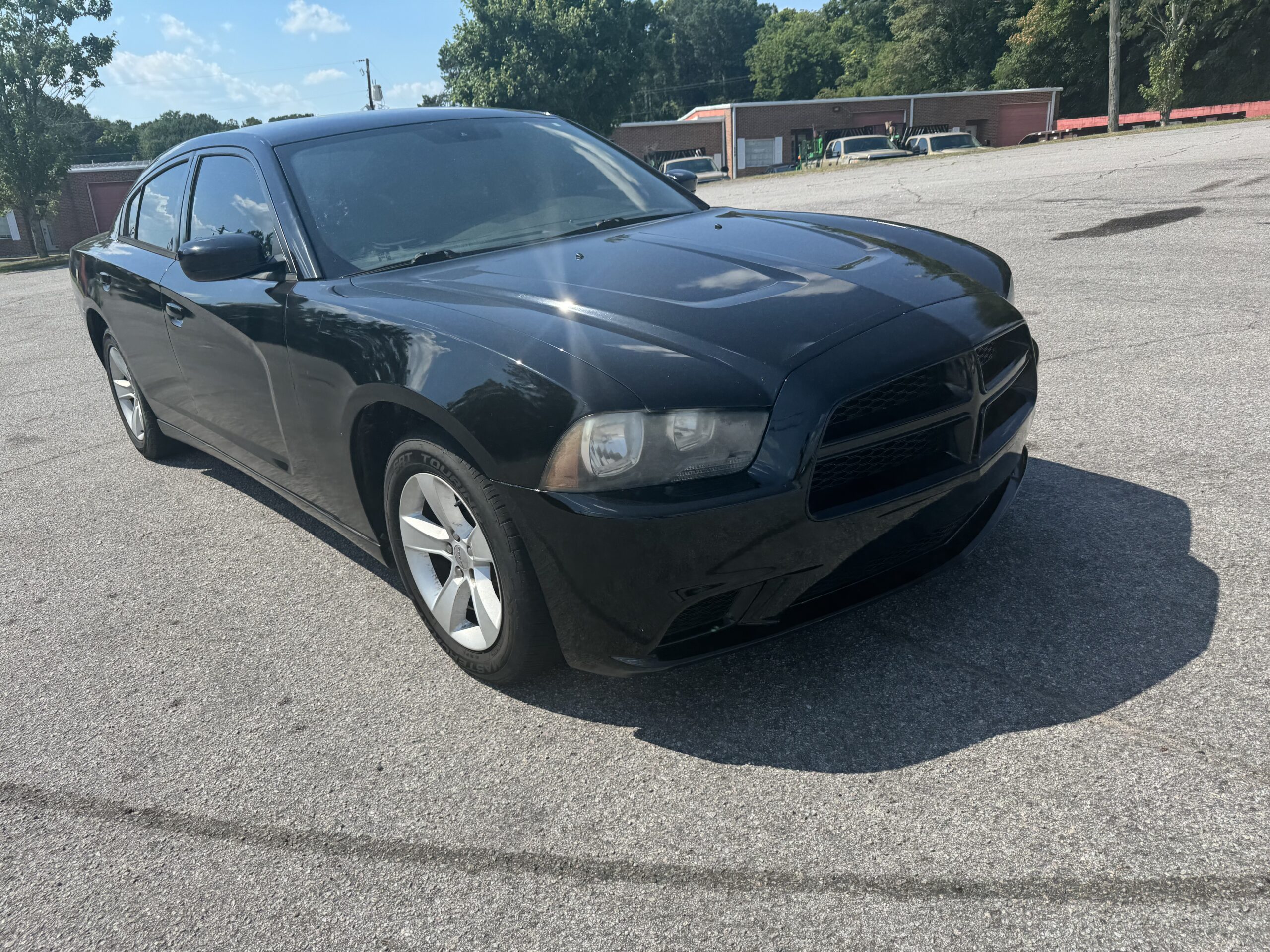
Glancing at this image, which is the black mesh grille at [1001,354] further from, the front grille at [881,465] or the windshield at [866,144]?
the windshield at [866,144]

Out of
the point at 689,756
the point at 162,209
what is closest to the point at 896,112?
the point at 162,209

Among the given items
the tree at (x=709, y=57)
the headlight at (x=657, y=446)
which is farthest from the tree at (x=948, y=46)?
the headlight at (x=657, y=446)

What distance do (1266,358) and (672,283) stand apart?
12.8ft

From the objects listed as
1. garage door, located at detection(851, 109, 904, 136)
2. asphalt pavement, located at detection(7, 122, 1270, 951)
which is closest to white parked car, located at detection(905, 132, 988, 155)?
garage door, located at detection(851, 109, 904, 136)

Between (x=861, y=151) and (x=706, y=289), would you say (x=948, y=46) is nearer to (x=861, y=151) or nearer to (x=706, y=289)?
(x=861, y=151)

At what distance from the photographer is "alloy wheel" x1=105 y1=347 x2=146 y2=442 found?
17.5 feet

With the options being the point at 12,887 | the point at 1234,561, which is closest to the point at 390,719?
the point at 12,887

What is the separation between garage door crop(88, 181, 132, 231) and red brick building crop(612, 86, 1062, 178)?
2707 cm

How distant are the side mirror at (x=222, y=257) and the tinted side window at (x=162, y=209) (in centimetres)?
120

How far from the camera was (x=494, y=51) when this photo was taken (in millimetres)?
47750

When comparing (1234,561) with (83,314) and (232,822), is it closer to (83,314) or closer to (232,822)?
(232,822)

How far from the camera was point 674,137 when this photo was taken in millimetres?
52875

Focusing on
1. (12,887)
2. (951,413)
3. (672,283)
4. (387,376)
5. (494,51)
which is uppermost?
(494,51)

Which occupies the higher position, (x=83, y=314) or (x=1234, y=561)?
(x=83, y=314)
